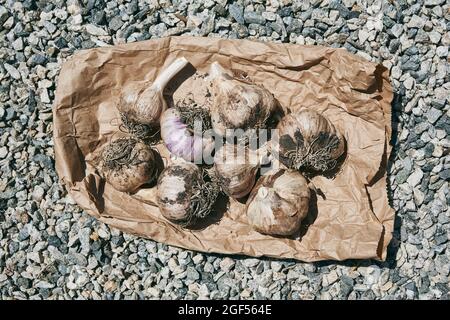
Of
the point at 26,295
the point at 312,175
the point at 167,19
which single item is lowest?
the point at 26,295

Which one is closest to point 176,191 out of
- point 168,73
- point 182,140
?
point 182,140

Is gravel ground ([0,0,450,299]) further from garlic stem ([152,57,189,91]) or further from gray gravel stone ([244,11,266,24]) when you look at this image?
garlic stem ([152,57,189,91])

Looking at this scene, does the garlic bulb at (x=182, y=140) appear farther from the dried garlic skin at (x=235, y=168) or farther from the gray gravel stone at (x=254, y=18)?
the gray gravel stone at (x=254, y=18)

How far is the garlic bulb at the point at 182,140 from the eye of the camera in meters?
2.46

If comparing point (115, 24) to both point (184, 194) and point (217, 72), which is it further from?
point (184, 194)

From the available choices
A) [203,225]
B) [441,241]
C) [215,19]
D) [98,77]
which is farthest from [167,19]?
[441,241]

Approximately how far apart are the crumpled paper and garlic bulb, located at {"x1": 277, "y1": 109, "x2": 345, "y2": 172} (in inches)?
5.4

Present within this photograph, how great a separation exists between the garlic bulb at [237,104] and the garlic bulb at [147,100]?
197 mm

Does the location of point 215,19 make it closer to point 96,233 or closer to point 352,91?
point 352,91

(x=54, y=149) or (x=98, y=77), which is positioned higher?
(x=98, y=77)

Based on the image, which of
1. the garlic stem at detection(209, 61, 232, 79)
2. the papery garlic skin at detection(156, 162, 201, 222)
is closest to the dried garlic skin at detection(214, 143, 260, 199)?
the papery garlic skin at detection(156, 162, 201, 222)

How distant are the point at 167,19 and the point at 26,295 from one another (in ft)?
4.51

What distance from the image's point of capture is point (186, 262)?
2.59 meters

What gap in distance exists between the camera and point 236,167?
95.3 inches
